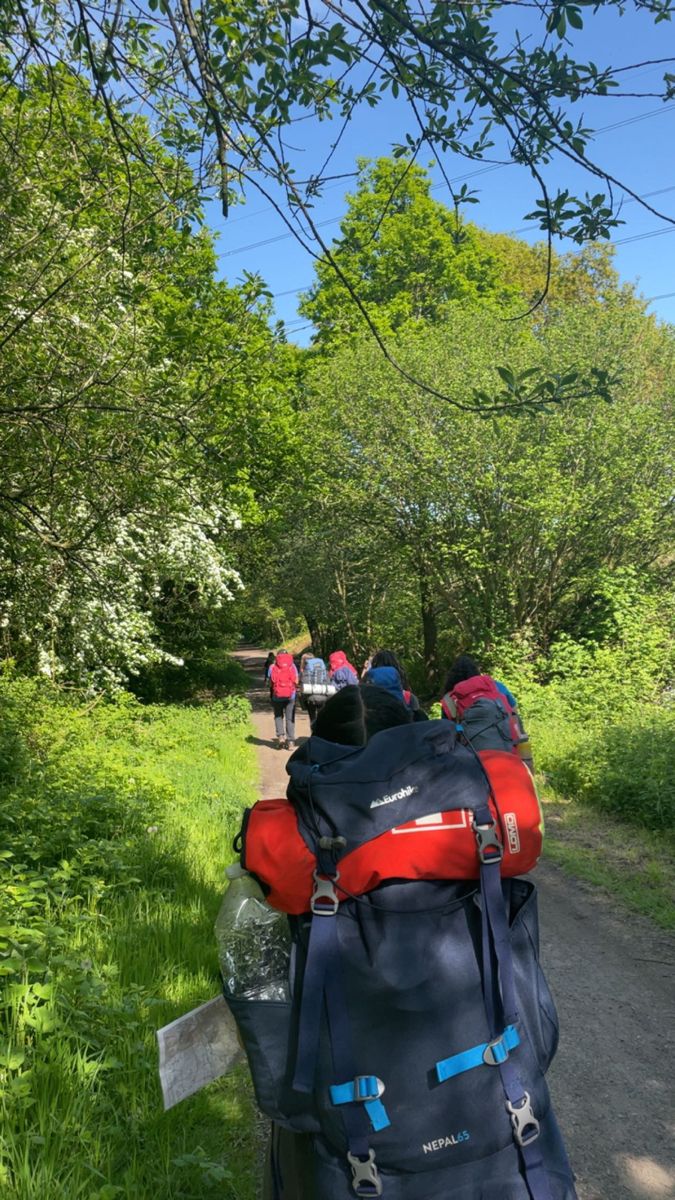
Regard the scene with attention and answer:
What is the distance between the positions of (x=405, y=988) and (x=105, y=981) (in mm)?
2693

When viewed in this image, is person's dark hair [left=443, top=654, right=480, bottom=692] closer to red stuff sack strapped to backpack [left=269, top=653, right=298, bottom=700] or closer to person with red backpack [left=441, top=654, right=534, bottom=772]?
person with red backpack [left=441, top=654, right=534, bottom=772]

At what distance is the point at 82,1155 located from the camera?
2627 millimetres

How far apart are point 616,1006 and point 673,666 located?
33.1ft

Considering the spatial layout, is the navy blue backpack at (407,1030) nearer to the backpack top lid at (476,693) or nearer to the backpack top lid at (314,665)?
the backpack top lid at (476,693)

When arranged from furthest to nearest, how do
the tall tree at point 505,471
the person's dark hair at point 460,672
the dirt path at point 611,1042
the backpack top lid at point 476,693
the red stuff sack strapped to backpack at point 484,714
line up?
the tall tree at point 505,471 < the person's dark hair at point 460,672 < the backpack top lid at point 476,693 < the red stuff sack strapped to backpack at point 484,714 < the dirt path at point 611,1042

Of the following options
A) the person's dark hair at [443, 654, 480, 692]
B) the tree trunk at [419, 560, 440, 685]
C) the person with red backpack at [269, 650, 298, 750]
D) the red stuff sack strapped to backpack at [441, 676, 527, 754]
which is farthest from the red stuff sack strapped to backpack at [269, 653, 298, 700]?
the red stuff sack strapped to backpack at [441, 676, 527, 754]

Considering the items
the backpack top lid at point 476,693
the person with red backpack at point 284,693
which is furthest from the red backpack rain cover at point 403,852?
the person with red backpack at point 284,693

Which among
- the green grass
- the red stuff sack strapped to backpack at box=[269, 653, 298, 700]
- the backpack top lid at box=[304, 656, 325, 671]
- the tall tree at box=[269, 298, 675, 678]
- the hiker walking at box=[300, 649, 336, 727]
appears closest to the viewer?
the green grass

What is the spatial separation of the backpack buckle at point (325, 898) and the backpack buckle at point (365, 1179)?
451 mm

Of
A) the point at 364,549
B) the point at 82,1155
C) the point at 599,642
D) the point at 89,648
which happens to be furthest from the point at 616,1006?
the point at 364,549

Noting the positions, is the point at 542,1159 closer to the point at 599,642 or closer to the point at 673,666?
the point at 673,666

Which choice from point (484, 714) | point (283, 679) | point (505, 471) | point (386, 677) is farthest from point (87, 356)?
point (505, 471)

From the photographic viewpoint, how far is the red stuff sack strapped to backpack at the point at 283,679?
13805 mm

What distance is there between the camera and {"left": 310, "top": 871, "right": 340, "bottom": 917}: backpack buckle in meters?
1.59
